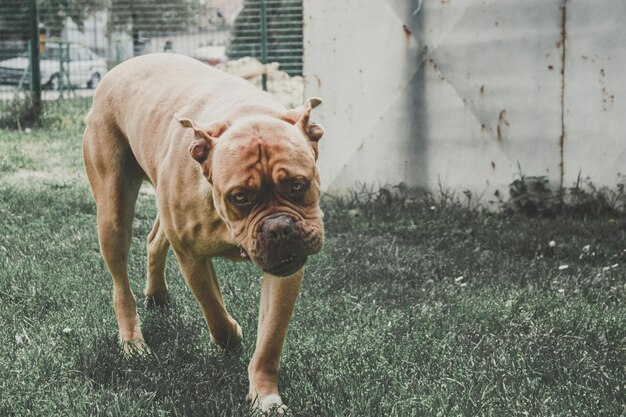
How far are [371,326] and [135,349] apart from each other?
1.16 m

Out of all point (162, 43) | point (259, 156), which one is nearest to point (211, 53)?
point (162, 43)

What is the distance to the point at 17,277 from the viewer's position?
16.0 ft

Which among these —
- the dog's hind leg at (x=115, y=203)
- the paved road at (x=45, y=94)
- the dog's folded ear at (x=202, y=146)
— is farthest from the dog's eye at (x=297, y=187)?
the paved road at (x=45, y=94)

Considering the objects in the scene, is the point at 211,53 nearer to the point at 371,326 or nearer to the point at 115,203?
the point at 115,203

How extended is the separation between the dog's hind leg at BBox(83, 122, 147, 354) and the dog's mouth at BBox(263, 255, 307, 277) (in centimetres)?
138

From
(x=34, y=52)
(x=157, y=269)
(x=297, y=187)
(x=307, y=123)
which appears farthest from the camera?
(x=34, y=52)

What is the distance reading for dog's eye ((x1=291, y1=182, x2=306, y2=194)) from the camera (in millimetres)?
2969

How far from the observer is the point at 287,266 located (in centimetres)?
299

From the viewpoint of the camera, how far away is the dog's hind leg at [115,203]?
4164 mm

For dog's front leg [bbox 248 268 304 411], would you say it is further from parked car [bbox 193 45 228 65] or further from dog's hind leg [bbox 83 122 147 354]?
parked car [bbox 193 45 228 65]

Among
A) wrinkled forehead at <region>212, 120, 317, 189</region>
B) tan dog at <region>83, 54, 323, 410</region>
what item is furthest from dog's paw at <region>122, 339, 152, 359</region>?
wrinkled forehead at <region>212, 120, 317, 189</region>

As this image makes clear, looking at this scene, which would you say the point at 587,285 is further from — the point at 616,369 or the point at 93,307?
the point at 93,307

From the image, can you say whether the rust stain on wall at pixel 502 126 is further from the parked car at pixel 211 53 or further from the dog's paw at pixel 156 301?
the parked car at pixel 211 53

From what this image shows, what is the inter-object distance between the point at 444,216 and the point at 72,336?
354 centimetres
